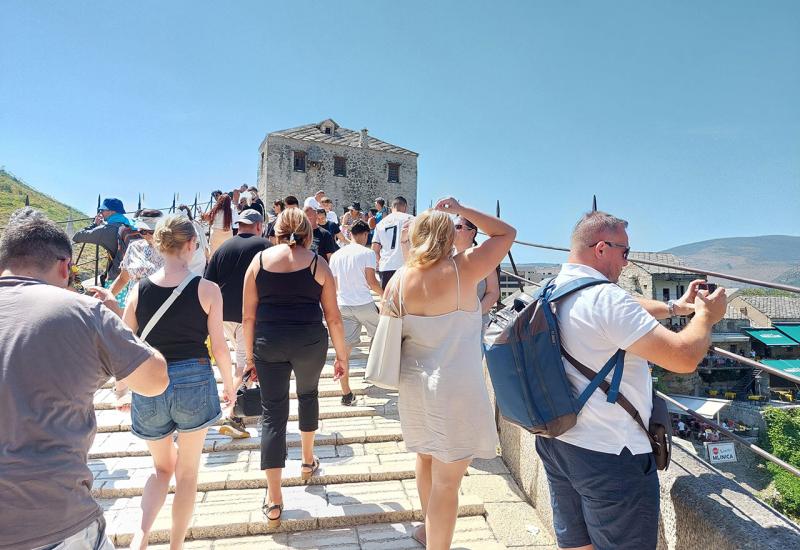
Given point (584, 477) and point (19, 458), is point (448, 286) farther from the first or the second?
point (19, 458)

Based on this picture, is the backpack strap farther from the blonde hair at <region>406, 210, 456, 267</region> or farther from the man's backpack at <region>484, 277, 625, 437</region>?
the blonde hair at <region>406, 210, 456, 267</region>

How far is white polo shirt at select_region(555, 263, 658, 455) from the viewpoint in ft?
5.85

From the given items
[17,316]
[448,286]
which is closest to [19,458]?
[17,316]

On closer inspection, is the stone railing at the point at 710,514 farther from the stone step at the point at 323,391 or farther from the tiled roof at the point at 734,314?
the tiled roof at the point at 734,314

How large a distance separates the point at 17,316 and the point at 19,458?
42cm

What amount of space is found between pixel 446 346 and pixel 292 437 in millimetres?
2654

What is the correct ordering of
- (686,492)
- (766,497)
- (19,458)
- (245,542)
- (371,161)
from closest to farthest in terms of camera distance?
(19,458), (686,492), (245,542), (766,497), (371,161)

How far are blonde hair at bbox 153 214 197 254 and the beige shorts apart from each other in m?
2.92

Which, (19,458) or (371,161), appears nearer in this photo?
(19,458)

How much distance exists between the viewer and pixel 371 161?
3747 cm

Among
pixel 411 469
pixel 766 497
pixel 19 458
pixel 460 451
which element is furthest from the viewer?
pixel 766 497

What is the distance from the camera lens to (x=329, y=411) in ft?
16.1

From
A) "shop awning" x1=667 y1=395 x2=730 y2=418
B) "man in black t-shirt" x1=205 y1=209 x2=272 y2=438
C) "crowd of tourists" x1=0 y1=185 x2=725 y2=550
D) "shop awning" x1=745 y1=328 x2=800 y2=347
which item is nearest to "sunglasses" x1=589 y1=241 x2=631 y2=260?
"crowd of tourists" x1=0 y1=185 x2=725 y2=550

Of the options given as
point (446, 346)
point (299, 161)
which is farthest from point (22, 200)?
point (446, 346)
